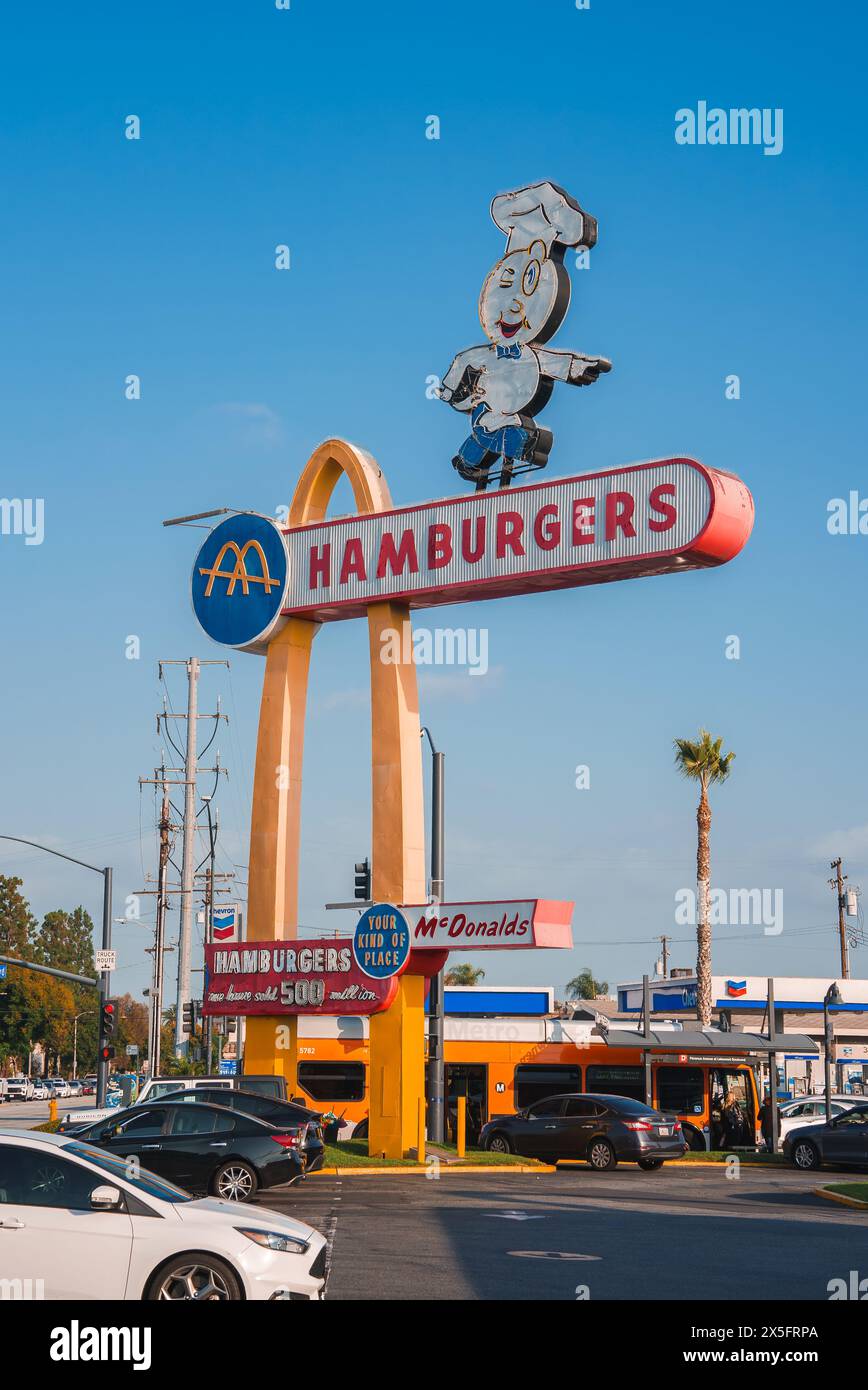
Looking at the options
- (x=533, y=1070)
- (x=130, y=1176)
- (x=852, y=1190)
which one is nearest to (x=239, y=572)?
(x=533, y=1070)

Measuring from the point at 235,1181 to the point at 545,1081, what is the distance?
18.8m

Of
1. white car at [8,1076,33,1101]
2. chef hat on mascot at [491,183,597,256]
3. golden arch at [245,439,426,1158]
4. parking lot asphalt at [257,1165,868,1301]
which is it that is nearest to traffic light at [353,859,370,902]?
golden arch at [245,439,426,1158]

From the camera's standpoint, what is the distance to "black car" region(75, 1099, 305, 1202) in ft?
67.6

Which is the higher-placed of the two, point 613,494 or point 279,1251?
point 613,494

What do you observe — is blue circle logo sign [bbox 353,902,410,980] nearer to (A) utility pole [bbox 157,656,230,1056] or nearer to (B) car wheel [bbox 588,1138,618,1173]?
(B) car wheel [bbox 588,1138,618,1173]

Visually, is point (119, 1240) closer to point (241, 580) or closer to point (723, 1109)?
point (241, 580)

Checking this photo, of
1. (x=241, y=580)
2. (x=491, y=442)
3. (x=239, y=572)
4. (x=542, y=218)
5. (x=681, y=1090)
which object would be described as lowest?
(x=681, y=1090)

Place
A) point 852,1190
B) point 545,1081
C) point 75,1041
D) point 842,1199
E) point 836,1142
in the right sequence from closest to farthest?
point 842,1199, point 852,1190, point 836,1142, point 545,1081, point 75,1041

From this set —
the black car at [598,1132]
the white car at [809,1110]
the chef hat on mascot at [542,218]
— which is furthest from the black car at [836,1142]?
the chef hat on mascot at [542,218]

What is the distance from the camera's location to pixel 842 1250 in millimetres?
16938

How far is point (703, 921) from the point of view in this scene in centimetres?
4831

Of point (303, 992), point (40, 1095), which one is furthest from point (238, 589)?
point (40, 1095)
